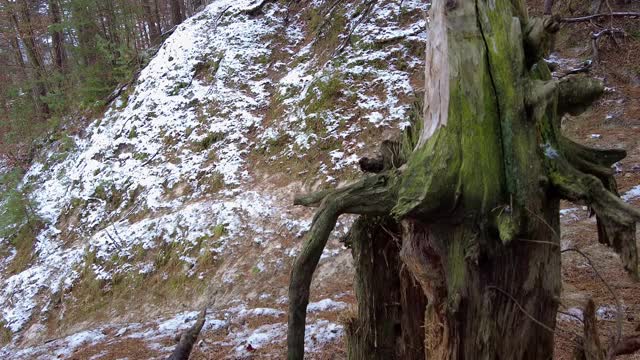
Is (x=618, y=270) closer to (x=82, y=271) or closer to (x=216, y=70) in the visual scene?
(x=82, y=271)

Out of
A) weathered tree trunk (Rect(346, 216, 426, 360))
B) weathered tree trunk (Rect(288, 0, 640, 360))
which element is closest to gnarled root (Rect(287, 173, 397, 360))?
weathered tree trunk (Rect(288, 0, 640, 360))

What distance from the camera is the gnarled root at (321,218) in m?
2.08

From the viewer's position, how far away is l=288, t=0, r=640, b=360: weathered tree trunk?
2262mm

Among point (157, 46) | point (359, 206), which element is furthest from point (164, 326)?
point (157, 46)

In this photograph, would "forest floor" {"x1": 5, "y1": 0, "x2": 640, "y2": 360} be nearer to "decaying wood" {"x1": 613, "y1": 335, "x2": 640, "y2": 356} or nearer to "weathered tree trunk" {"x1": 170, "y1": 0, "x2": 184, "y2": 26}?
Result: "decaying wood" {"x1": 613, "y1": 335, "x2": 640, "y2": 356}

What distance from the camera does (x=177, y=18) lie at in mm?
17734

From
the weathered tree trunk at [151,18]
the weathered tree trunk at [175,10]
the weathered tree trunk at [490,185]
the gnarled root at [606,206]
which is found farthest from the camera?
the weathered tree trunk at [151,18]

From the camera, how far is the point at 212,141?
1048 centimetres

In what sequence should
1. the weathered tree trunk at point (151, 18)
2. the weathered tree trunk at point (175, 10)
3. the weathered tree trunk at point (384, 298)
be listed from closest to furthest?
the weathered tree trunk at point (384, 298) < the weathered tree trunk at point (175, 10) < the weathered tree trunk at point (151, 18)

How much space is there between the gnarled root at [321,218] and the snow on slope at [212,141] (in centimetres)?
532

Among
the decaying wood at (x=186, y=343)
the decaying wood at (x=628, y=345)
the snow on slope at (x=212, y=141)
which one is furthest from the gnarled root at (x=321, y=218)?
the snow on slope at (x=212, y=141)

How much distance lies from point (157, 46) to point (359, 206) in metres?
15.2

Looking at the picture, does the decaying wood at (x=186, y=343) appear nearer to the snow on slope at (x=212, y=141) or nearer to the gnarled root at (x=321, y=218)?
the gnarled root at (x=321, y=218)

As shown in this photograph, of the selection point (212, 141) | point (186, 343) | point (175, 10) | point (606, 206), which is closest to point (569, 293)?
point (606, 206)
